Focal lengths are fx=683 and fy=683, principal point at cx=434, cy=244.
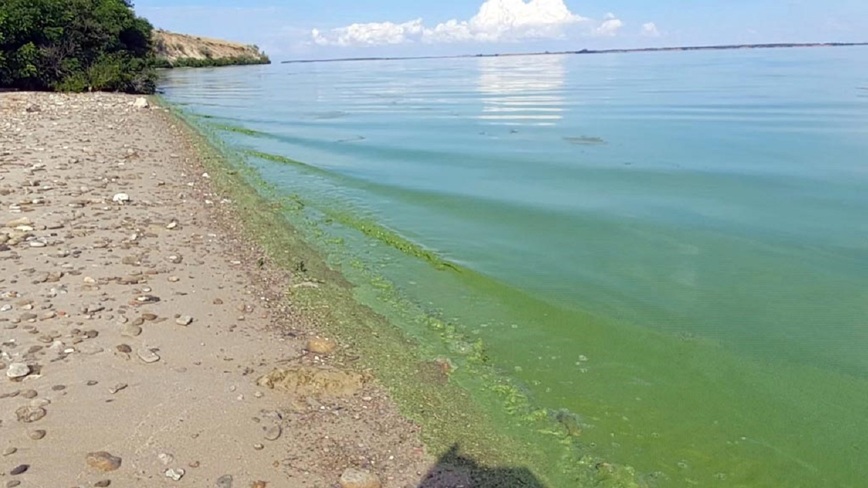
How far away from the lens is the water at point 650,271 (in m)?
5.49

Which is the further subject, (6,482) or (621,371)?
(621,371)

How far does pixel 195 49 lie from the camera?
129 metres

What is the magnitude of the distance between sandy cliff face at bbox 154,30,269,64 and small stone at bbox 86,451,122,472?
103143 millimetres

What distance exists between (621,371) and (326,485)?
325 cm

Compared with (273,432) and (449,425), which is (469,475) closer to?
(449,425)

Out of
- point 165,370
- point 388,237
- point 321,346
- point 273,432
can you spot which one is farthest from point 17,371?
point 388,237

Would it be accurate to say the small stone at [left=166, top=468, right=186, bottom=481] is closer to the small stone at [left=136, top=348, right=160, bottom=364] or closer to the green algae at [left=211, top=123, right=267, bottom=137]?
the small stone at [left=136, top=348, right=160, bottom=364]

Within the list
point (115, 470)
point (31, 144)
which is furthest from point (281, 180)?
point (115, 470)

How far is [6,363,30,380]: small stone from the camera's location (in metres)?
4.97

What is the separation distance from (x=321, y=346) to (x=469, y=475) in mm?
2154

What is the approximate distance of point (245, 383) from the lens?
17.5ft

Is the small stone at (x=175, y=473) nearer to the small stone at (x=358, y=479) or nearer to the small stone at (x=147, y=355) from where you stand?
the small stone at (x=358, y=479)

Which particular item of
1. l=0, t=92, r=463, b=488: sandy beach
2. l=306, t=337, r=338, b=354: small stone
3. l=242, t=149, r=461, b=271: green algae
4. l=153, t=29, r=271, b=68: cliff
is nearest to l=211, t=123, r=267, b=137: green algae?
l=242, t=149, r=461, b=271: green algae

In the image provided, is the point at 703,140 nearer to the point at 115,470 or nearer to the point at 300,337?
the point at 300,337
